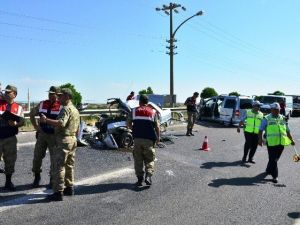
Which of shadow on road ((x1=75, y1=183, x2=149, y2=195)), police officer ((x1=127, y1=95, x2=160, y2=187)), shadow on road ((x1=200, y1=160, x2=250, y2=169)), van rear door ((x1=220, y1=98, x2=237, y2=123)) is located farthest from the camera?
van rear door ((x1=220, y1=98, x2=237, y2=123))

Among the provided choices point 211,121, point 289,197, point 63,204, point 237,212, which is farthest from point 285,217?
point 211,121

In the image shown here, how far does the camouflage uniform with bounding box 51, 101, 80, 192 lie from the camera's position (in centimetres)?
A: 709

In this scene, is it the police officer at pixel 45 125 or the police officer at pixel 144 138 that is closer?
the police officer at pixel 45 125

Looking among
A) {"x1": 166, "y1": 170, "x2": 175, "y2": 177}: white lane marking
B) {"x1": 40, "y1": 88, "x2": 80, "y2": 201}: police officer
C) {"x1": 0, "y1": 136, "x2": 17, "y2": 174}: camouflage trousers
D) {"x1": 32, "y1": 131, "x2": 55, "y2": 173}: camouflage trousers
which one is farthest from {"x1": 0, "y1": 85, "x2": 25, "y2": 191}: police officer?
{"x1": 166, "y1": 170, "x2": 175, "y2": 177}: white lane marking

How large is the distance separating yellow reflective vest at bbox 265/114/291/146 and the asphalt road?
2.77ft

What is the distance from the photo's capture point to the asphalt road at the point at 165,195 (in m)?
6.50

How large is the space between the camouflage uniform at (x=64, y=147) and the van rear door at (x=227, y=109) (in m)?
16.0

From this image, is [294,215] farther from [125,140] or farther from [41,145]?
[125,140]

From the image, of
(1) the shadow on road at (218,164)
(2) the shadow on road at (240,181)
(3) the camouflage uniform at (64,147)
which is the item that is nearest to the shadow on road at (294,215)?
(2) the shadow on road at (240,181)

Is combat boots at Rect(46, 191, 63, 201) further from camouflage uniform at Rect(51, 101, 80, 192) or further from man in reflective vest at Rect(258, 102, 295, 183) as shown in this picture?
man in reflective vest at Rect(258, 102, 295, 183)

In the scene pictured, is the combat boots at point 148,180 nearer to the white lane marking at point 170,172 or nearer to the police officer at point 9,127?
the white lane marking at point 170,172

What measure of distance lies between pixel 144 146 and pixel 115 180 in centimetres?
108

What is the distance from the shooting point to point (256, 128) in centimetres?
1169

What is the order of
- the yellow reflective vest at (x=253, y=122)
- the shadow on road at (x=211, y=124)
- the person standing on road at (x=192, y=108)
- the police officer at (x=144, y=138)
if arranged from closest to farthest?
1. the police officer at (x=144, y=138)
2. the yellow reflective vest at (x=253, y=122)
3. the person standing on road at (x=192, y=108)
4. the shadow on road at (x=211, y=124)
